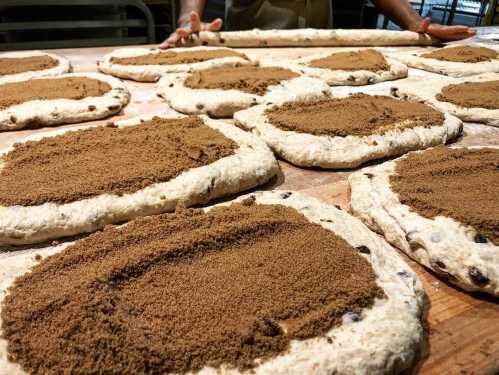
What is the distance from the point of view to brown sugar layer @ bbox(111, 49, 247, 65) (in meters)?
2.86

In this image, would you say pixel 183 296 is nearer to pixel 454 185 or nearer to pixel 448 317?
pixel 448 317

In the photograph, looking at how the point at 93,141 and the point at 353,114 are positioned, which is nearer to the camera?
the point at 93,141

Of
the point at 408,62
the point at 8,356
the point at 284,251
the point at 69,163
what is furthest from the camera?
the point at 408,62

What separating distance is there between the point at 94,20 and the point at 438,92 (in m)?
3.88

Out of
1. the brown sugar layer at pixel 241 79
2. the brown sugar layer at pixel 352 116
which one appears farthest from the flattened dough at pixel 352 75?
the brown sugar layer at pixel 352 116

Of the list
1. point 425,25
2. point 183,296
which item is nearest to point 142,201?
point 183,296

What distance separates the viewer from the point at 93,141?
1729mm

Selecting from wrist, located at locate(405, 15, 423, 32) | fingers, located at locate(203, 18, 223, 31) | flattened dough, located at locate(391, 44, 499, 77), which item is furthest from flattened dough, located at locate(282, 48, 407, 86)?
wrist, located at locate(405, 15, 423, 32)

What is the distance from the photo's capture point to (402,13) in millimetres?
4348

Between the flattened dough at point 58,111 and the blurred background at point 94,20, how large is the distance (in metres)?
1.95

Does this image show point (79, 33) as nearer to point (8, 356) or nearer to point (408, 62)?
point (408, 62)

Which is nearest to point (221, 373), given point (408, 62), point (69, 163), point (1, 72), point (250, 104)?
point (69, 163)

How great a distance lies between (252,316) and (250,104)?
1.53 metres

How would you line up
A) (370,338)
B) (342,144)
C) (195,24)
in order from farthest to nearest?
1. (195,24)
2. (342,144)
3. (370,338)
